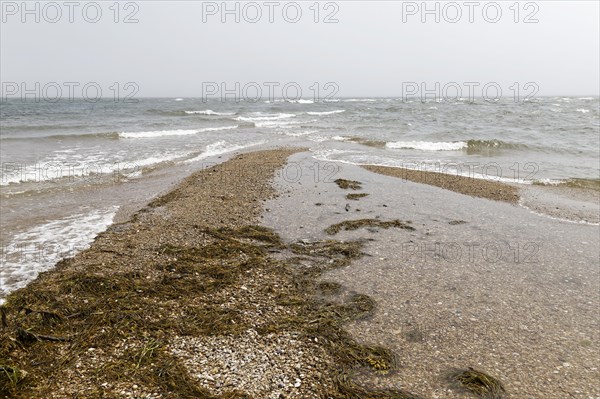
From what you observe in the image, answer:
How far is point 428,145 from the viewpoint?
26.9m

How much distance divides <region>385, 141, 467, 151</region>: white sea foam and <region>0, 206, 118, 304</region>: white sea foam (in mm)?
20604

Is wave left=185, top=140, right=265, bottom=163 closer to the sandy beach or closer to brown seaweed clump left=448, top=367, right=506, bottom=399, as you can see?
the sandy beach

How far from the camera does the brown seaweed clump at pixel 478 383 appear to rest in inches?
168

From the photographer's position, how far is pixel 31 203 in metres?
11.3

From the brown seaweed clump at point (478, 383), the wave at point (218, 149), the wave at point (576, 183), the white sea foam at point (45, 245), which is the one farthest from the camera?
the wave at point (218, 149)

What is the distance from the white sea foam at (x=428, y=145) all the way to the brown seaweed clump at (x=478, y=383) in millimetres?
22903

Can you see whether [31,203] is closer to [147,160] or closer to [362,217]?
[147,160]

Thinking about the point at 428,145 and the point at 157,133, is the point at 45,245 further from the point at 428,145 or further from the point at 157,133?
the point at 157,133

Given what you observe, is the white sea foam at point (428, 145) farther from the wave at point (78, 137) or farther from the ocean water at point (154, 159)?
the wave at point (78, 137)

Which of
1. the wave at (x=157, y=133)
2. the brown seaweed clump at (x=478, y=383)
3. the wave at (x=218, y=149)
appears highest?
the wave at (x=157, y=133)

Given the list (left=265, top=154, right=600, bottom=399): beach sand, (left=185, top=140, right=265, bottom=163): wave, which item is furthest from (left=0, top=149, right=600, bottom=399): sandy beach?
(left=185, top=140, right=265, bottom=163): wave

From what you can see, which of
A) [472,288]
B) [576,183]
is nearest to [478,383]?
[472,288]

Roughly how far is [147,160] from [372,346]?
17.1 m

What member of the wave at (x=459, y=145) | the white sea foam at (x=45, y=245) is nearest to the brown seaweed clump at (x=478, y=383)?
the white sea foam at (x=45, y=245)
